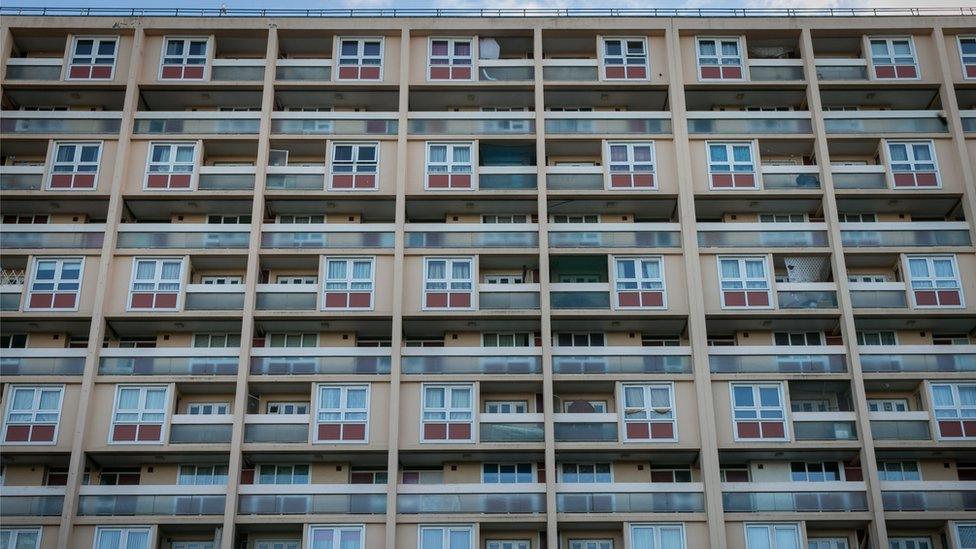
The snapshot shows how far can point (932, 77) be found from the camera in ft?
155

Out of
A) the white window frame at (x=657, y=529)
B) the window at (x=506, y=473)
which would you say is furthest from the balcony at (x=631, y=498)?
the window at (x=506, y=473)

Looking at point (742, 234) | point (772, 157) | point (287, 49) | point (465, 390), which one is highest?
point (287, 49)

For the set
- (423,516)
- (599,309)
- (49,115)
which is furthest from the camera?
(49,115)

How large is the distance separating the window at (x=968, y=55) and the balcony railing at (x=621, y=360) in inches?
639

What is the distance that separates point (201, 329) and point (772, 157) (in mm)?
22085

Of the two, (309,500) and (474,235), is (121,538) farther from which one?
(474,235)

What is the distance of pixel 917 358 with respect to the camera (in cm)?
4219

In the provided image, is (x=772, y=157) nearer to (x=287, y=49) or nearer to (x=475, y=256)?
(x=475, y=256)

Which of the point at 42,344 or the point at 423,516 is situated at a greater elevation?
the point at 42,344

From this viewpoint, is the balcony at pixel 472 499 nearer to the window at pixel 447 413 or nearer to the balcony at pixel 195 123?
the window at pixel 447 413

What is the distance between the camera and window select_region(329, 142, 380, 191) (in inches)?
1773

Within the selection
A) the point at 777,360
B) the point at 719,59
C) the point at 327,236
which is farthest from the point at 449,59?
the point at 777,360

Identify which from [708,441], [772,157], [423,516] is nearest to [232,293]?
[423,516]

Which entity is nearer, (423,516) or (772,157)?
(423,516)
